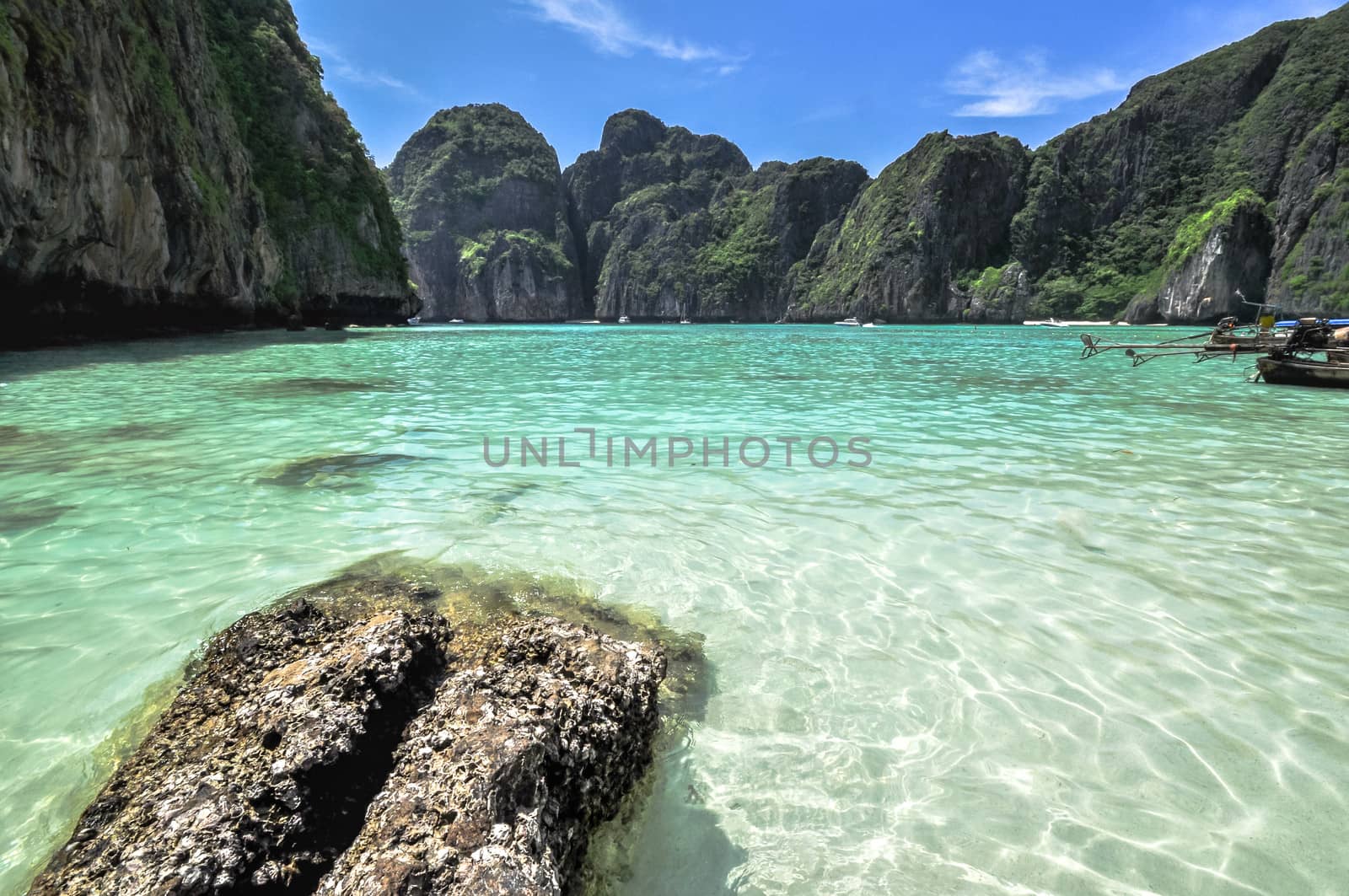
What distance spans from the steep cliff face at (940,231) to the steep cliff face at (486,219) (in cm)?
7567

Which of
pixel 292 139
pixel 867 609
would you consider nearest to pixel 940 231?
pixel 292 139

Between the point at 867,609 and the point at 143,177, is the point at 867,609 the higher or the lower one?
the lower one

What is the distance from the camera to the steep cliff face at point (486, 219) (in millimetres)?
154125

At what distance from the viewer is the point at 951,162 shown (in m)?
123

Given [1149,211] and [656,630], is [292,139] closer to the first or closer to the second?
[656,630]

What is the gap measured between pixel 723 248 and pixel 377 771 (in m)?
177

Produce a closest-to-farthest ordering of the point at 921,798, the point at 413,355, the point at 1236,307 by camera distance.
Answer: the point at 921,798 → the point at 413,355 → the point at 1236,307

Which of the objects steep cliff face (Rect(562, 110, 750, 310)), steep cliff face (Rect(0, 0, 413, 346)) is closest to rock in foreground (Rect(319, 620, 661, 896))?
steep cliff face (Rect(0, 0, 413, 346))

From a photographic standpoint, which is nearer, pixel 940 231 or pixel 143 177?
pixel 143 177

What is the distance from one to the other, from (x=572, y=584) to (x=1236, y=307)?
368ft

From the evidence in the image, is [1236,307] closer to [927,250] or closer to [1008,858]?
[927,250]

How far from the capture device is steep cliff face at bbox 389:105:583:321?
154m

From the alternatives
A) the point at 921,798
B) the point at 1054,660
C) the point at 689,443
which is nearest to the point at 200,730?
the point at 921,798

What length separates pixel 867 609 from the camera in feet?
13.0
